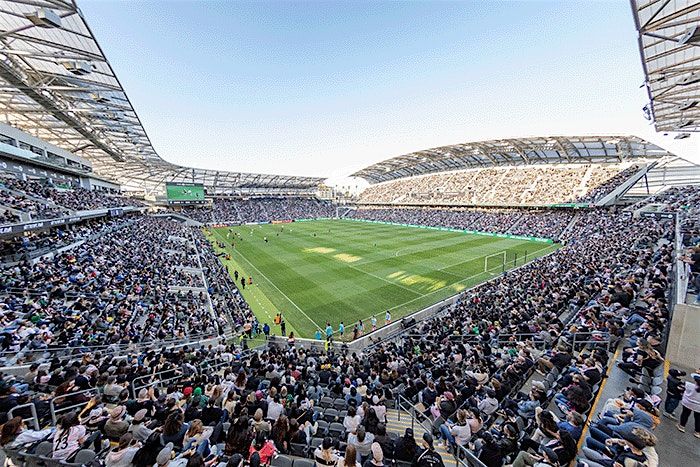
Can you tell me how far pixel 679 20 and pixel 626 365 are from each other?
13.2 m

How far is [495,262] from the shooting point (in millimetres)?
27828

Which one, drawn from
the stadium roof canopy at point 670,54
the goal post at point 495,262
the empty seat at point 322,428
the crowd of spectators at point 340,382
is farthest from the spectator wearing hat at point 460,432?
the goal post at point 495,262

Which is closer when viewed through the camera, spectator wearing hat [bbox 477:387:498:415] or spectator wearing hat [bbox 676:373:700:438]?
spectator wearing hat [bbox 676:373:700:438]

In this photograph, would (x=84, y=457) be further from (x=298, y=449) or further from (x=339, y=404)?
(x=339, y=404)

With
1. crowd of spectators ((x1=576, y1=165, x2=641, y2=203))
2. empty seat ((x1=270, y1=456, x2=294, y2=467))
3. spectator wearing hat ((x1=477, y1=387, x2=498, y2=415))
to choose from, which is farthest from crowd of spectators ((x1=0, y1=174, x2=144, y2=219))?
crowd of spectators ((x1=576, y1=165, x2=641, y2=203))

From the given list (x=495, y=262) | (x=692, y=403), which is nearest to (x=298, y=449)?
(x=692, y=403)

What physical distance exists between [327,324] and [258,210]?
199 feet

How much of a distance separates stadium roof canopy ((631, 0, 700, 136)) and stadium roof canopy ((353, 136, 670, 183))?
26281 millimetres

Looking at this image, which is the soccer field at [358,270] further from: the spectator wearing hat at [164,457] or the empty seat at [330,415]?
the spectator wearing hat at [164,457]

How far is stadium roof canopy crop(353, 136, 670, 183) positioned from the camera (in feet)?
131

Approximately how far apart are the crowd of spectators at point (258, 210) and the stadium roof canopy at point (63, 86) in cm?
2278

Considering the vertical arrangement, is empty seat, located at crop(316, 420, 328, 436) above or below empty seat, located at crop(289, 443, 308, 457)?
below

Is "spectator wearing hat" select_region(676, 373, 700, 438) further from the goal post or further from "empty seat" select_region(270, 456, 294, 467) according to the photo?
the goal post

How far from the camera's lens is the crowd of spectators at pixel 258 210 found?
2488 inches
